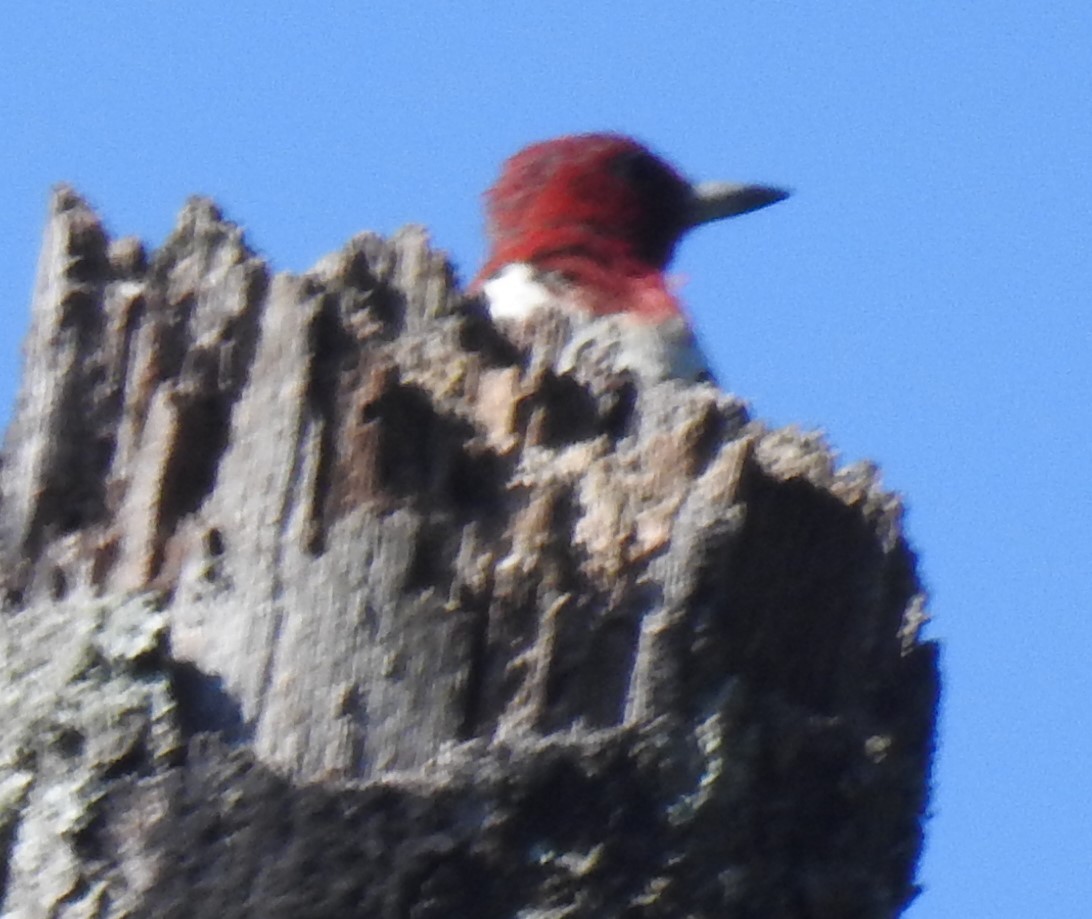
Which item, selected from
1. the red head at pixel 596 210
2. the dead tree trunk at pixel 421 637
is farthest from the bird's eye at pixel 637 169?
the dead tree trunk at pixel 421 637

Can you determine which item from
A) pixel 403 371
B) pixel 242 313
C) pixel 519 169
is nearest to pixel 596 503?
pixel 403 371

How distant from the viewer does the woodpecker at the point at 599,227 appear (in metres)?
5.04

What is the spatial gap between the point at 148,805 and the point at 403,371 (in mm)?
763

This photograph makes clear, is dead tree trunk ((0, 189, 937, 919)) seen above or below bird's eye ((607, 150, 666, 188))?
below

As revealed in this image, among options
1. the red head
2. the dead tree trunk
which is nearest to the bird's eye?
the red head

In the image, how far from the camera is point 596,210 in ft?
19.0

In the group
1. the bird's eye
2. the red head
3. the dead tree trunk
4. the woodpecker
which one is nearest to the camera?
the dead tree trunk

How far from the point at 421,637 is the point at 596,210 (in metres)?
3.25

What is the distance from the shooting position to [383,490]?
2.77 meters

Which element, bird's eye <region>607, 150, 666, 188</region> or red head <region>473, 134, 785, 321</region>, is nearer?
red head <region>473, 134, 785, 321</region>

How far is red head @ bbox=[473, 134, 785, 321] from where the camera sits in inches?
214

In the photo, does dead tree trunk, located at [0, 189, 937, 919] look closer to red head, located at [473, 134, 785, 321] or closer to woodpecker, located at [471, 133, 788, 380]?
woodpecker, located at [471, 133, 788, 380]

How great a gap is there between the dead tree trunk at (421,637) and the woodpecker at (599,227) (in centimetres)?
176

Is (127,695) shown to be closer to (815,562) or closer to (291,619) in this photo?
(291,619)
